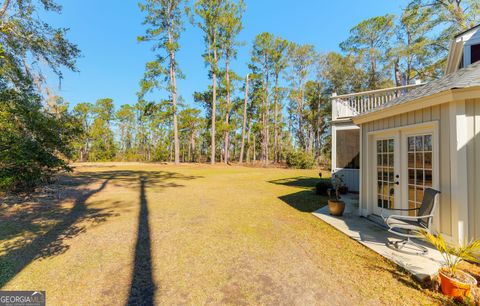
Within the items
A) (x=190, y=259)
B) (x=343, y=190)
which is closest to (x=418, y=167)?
(x=190, y=259)

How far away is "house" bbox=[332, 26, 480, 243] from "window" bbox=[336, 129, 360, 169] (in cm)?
344

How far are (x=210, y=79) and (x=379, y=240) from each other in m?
23.8

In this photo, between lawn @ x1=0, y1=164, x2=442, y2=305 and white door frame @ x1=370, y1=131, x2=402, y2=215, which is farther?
white door frame @ x1=370, y1=131, x2=402, y2=215

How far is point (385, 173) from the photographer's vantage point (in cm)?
478

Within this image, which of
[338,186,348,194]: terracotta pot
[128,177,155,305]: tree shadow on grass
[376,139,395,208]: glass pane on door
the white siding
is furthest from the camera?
[338,186,348,194]: terracotta pot

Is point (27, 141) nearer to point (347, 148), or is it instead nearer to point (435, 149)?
point (435, 149)

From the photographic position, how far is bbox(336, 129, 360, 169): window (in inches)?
336

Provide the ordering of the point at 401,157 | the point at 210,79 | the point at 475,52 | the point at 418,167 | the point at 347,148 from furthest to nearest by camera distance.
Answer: the point at 210,79 → the point at 347,148 → the point at 475,52 → the point at 401,157 → the point at 418,167

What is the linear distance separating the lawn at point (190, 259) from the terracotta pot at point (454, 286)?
0.21 metres

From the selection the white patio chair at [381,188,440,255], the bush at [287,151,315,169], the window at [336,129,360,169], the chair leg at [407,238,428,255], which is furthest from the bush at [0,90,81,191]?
the bush at [287,151,315,169]

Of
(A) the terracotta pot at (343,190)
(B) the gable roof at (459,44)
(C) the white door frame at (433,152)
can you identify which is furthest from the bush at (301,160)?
(C) the white door frame at (433,152)

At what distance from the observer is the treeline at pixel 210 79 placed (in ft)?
24.3

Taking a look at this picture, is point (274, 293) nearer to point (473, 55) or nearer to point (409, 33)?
point (473, 55)

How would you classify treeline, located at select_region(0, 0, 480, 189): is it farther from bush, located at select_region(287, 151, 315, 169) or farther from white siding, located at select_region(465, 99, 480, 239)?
white siding, located at select_region(465, 99, 480, 239)
